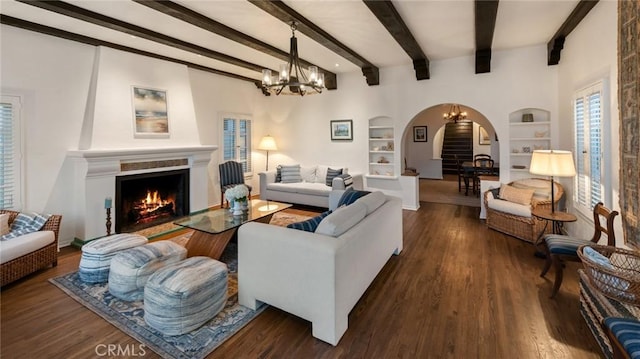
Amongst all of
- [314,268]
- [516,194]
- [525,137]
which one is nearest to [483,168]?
[525,137]

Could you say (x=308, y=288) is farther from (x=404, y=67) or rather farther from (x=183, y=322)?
(x=404, y=67)

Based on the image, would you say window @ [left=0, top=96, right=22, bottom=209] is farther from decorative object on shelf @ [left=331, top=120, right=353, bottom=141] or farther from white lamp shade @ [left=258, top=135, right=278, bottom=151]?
decorative object on shelf @ [left=331, top=120, right=353, bottom=141]

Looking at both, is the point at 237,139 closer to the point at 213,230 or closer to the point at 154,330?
the point at 213,230

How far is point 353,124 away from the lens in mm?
6688

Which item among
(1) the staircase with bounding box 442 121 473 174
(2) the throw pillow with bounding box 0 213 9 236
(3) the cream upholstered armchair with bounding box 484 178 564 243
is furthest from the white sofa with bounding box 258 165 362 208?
(1) the staircase with bounding box 442 121 473 174

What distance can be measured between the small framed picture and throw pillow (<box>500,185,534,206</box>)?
6435 mm

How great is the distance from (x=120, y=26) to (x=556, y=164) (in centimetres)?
550

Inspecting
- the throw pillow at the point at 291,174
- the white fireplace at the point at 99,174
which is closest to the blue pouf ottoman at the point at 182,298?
the white fireplace at the point at 99,174

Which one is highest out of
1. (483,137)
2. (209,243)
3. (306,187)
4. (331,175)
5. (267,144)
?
(483,137)

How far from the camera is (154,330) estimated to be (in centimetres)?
222

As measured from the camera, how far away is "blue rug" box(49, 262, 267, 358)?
2033 millimetres

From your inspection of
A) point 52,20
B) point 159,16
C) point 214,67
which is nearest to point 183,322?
point 159,16

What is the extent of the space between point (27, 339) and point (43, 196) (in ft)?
8.21

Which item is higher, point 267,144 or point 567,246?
point 267,144
